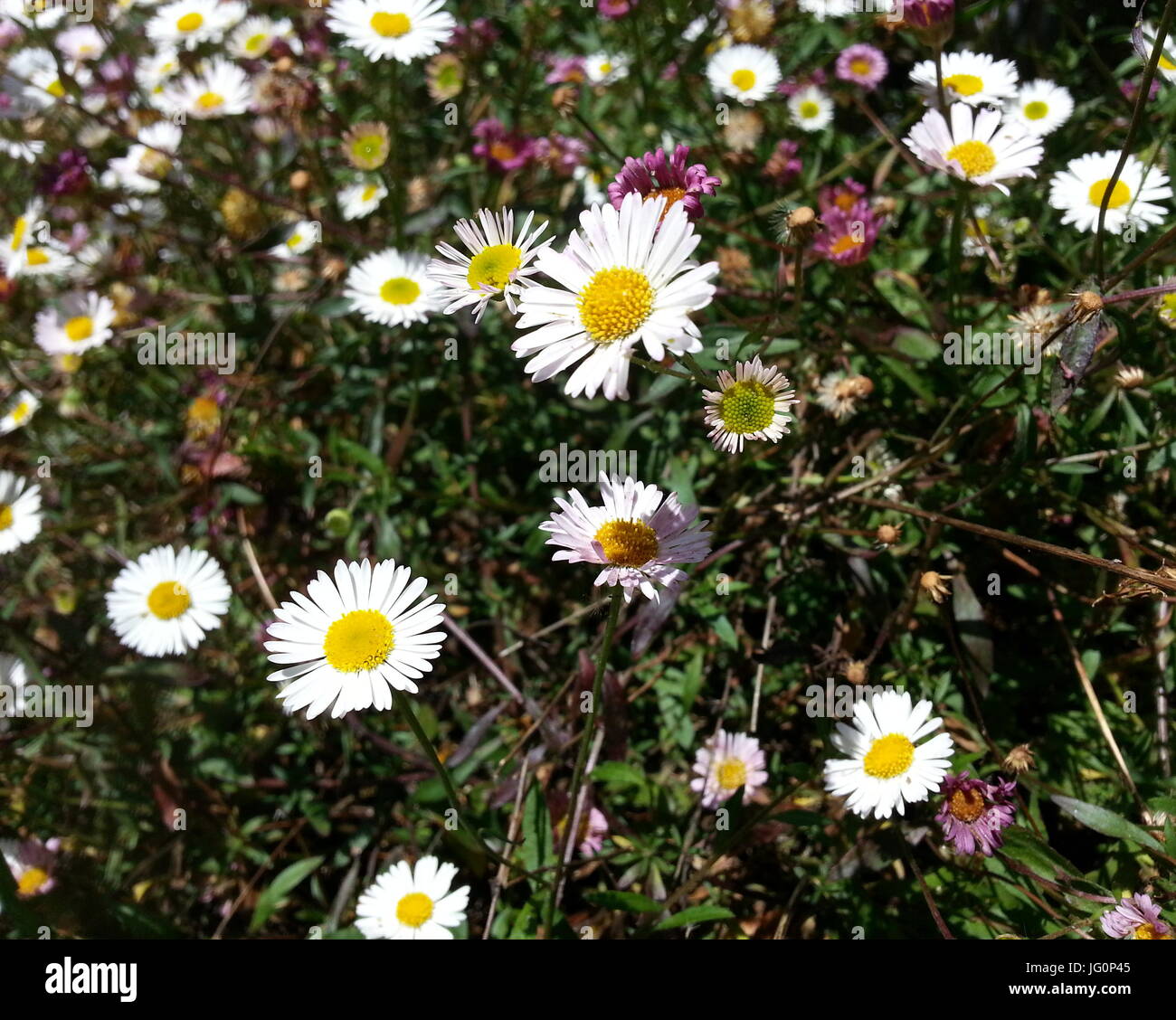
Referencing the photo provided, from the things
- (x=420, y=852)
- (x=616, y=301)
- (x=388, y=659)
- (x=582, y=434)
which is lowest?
(x=420, y=852)

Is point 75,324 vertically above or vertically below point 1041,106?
above

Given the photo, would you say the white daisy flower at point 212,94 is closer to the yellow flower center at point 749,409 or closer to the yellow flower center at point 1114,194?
the yellow flower center at point 749,409

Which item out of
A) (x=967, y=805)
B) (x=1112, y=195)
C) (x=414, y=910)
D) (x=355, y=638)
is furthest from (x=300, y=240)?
(x=967, y=805)

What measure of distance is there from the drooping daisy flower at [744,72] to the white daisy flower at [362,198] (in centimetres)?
121

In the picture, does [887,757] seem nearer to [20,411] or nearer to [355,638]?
[355,638]

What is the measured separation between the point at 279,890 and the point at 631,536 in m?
1.45

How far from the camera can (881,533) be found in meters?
1.93

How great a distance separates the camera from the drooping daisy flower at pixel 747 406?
1.54 m

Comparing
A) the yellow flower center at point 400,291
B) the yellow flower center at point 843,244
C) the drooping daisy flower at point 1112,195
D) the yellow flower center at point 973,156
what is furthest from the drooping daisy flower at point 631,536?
the drooping daisy flower at point 1112,195

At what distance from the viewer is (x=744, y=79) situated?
3057 millimetres
